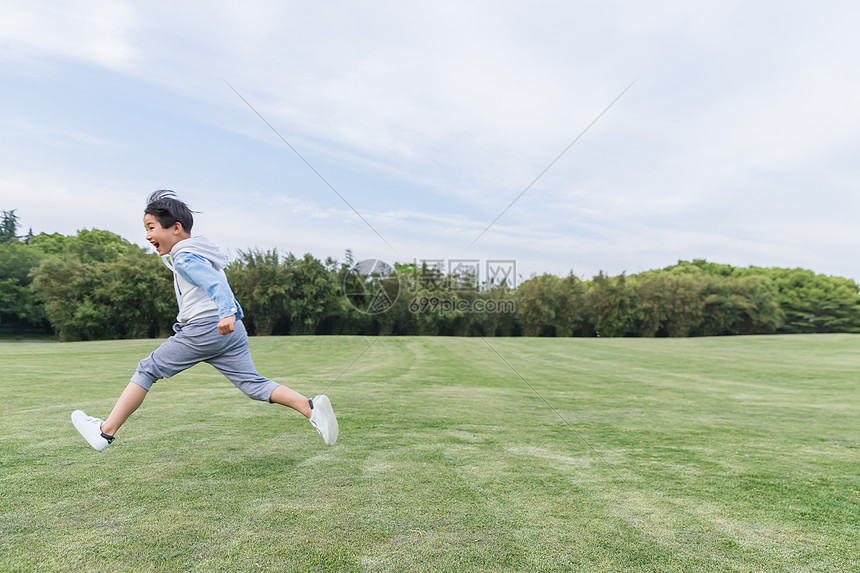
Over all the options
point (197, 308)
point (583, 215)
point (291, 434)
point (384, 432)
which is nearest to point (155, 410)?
point (291, 434)

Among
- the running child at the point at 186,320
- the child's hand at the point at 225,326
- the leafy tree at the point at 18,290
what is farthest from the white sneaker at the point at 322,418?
the leafy tree at the point at 18,290

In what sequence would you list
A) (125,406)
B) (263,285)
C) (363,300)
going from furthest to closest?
(363,300) → (263,285) → (125,406)

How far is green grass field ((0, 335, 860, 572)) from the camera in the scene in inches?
101

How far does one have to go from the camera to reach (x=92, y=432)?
143 inches

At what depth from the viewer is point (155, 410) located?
6.29 meters

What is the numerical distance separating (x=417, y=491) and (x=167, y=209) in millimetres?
2729

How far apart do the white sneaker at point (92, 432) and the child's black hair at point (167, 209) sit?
1.53 meters

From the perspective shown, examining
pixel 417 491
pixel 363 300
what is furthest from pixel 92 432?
pixel 363 300

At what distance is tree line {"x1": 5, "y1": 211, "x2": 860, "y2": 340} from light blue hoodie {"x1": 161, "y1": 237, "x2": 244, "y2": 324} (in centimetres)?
3960

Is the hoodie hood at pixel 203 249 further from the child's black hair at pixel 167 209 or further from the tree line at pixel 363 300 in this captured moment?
the tree line at pixel 363 300

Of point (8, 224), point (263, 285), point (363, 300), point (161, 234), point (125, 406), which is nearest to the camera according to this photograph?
point (125, 406)

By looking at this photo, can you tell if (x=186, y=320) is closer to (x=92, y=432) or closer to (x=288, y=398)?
(x=288, y=398)

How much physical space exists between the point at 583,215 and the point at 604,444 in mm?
35071

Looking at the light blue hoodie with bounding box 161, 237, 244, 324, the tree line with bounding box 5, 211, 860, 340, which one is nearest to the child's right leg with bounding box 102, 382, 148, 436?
the light blue hoodie with bounding box 161, 237, 244, 324
